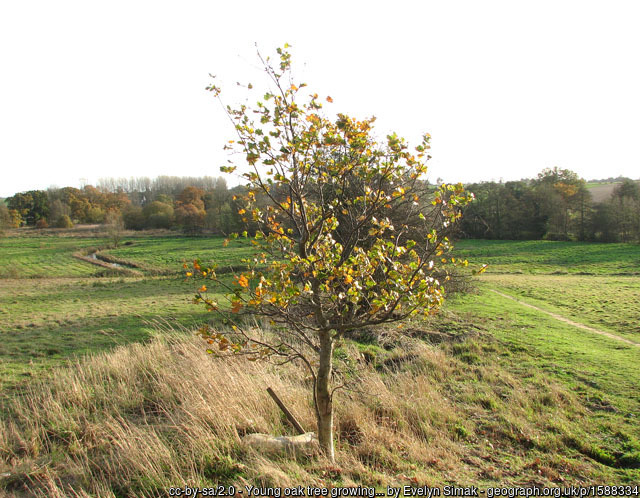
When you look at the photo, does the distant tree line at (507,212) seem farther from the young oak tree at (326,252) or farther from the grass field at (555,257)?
the young oak tree at (326,252)

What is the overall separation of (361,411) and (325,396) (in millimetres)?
1786

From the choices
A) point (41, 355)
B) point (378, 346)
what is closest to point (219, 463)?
point (378, 346)

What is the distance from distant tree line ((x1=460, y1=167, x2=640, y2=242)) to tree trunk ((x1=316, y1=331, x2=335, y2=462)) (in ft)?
145

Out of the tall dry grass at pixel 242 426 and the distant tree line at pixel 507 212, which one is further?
the distant tree line at pixel 507 212

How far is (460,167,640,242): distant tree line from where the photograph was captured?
1779 inches

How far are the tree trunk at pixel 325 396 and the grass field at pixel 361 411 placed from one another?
264 millimetres

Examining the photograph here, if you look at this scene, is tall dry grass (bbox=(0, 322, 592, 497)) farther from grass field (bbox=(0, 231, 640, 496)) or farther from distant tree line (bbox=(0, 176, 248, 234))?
distant tree line (bbox=(0, 176, 248, 234))

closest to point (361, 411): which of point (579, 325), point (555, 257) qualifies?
point (579, 325)

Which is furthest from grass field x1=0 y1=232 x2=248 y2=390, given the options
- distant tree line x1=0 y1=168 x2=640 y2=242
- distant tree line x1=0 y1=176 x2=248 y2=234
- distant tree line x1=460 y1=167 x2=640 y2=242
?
distant tree line x1=460 y1=167 x2=640 y2=242

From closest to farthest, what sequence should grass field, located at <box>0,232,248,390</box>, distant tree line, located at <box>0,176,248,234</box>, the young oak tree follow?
the young oak tree → grass field, located at <box>0,232,248,390</box> → distant tree line, located at <box>0,176,248,234</box>

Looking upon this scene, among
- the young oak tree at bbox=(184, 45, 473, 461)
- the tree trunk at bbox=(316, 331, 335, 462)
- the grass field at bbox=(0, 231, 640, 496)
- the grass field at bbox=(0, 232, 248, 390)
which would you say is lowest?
the grass field at bbox=(0, 232, 248, 390)

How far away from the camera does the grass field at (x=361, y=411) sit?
4.82 m

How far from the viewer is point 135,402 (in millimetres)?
7070

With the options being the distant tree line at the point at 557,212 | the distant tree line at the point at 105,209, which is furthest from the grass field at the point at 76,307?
the distant tree line at the point at 557,212
